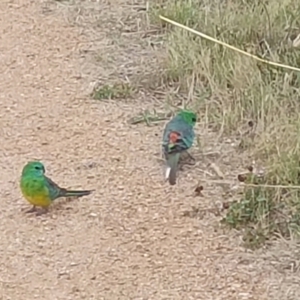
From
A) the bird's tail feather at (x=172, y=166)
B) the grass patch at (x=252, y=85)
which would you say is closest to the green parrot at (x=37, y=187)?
the bird's tail feather at (x=172, y=166)

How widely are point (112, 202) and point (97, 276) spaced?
68cm

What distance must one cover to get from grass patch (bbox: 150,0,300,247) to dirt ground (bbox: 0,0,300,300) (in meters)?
0.15

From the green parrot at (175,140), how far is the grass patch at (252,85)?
353mm

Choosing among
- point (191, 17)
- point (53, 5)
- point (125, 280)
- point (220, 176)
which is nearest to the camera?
point (125, 280)

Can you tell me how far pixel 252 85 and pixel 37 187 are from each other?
1546 mm

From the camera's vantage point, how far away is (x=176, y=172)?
215 inches

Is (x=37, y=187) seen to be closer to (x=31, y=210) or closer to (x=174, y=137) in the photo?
(x=31, y=210)

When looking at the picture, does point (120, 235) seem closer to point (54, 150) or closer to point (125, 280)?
point (125, 280)

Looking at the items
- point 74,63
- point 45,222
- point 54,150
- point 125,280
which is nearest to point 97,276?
point 125,280

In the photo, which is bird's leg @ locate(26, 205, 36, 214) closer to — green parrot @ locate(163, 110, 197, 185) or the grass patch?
green parrot @ locate(163, 110, 197, 185)

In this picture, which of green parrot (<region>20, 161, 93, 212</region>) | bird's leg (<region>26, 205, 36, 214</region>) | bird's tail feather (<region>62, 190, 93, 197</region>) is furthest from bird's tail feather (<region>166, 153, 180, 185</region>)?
bird's leg (<region>26, 205, 36, 214</region>)

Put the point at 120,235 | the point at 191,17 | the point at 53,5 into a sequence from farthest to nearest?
the point at 53,5, the point at 191,17, the point at 120,235

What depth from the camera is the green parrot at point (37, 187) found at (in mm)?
5035

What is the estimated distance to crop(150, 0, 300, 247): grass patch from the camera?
16.2ft
